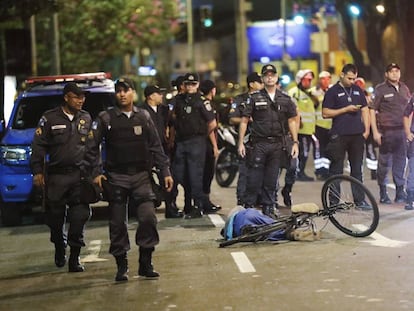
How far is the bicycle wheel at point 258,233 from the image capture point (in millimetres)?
9852

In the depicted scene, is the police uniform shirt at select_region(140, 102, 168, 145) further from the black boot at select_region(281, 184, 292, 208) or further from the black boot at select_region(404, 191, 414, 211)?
the black boot at select_region(404, 191, 414, 211)

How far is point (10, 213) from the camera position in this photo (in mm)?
12656

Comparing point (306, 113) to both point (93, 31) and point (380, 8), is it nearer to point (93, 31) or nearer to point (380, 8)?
point (380, 8)

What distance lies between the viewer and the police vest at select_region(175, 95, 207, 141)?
12312 millimetres

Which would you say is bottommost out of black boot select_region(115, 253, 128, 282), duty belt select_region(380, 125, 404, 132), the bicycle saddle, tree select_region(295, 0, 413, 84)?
black boot select_region(115, 253, 128, 282)

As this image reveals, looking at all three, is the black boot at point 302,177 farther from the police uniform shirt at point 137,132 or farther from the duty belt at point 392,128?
the police uniform shirt at point 137,132

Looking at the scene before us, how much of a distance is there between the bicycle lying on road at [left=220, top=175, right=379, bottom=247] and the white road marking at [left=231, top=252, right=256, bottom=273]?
0.44 meters

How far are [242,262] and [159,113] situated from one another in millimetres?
3645

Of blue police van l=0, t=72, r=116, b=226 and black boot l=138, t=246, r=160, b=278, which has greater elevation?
blue police van l=0, t=72, r=116, b=226

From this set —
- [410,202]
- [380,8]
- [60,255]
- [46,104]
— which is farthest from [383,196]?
[380,8]

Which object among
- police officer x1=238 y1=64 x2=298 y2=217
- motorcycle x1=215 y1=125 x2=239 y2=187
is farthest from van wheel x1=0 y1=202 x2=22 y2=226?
motorcycle x1=215 y1=125 x2=239 y2=187

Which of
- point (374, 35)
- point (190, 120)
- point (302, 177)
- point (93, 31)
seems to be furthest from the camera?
point (93, 31)

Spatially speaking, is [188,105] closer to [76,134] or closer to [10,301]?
[76,134]

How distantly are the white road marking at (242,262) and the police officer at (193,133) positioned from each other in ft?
9.64
